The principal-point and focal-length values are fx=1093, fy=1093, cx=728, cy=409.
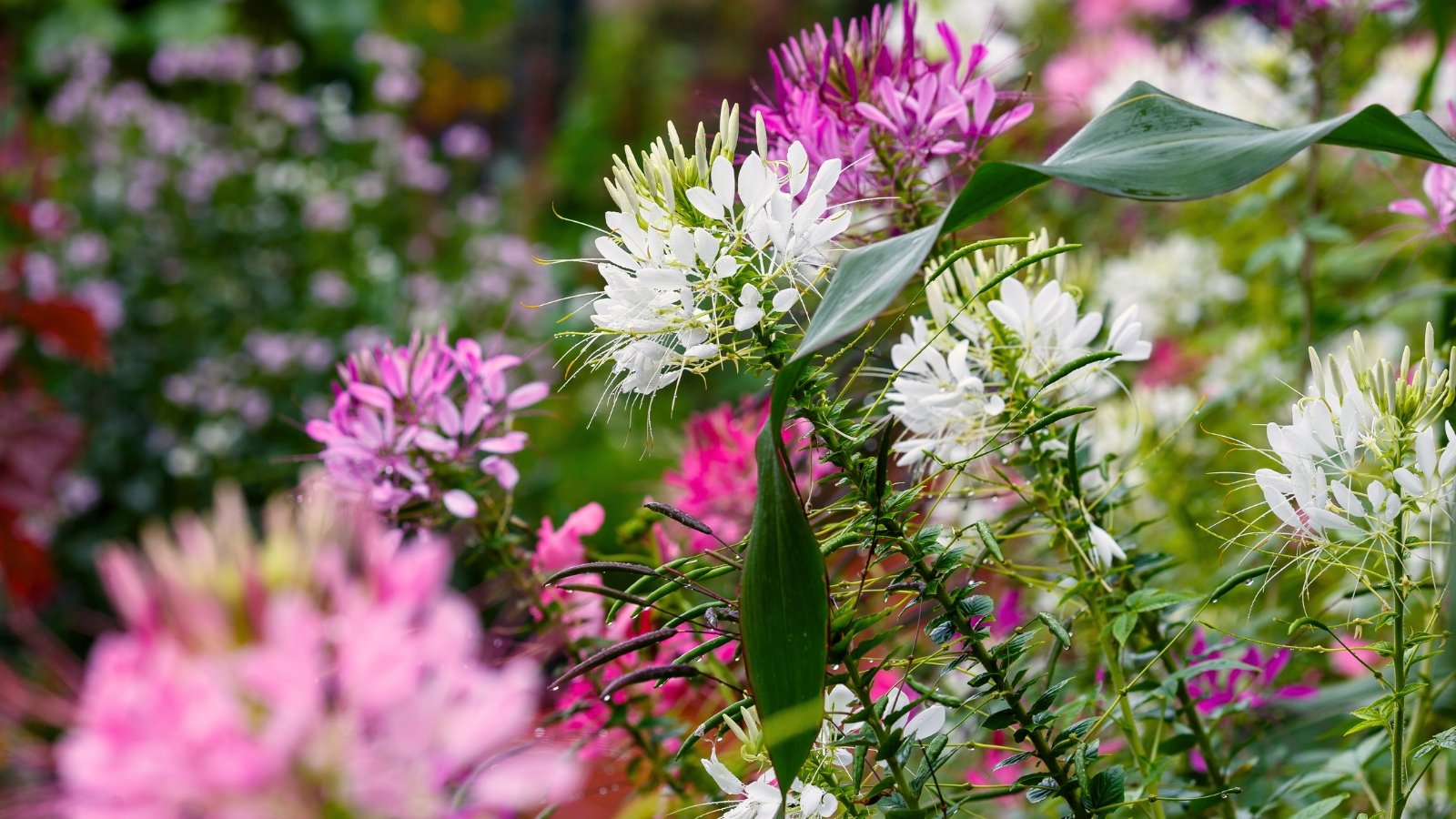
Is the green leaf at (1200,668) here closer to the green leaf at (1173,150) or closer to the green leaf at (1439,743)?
the green leaf at (1439,743)

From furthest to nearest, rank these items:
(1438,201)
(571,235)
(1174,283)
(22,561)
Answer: (571,235) < (22,561) < (1174,283) < (1438,201)

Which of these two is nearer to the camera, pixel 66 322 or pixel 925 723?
pixel 925 723

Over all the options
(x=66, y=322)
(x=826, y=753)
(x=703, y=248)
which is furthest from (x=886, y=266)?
(x=66, y=322)

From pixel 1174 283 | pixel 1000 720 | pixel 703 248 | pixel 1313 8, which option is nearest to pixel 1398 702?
pixel 1000 720

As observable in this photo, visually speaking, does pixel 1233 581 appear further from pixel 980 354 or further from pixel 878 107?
pixel 878 107

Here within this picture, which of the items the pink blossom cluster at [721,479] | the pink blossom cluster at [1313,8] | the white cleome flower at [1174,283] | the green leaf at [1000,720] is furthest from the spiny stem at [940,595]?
the white cleome flower at [1174,283]

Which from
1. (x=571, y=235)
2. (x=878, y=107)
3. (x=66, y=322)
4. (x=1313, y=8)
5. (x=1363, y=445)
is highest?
(x=571, y=235)

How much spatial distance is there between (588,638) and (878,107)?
10.4 inches

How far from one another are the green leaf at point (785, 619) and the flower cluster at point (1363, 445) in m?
→ 0.17

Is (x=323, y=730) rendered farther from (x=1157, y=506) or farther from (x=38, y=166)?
(x=38, y=166)

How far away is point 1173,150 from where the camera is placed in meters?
0.35

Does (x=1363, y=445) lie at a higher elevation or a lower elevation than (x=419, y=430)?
lower

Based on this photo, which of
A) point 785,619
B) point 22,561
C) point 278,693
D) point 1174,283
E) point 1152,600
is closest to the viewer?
point 278,693

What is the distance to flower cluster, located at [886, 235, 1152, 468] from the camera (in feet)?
1.37
